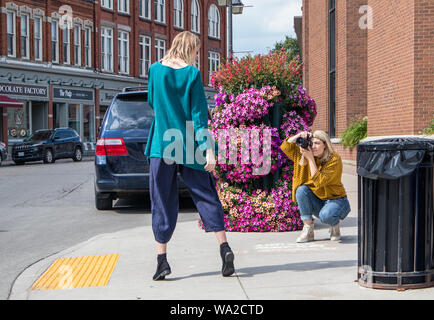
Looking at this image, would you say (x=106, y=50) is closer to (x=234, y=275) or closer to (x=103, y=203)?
(x=103, y=203)

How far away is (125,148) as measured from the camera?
9773 millimetres

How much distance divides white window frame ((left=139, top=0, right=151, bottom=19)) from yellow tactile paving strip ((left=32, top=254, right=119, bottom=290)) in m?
41.0

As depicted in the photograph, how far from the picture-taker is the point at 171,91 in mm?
5066

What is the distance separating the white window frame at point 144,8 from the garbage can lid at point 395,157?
1684 inches

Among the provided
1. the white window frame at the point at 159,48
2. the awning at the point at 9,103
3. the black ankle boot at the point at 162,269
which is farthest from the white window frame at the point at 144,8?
the black ankle boot at the point at 162,269

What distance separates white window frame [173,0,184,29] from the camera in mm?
49406

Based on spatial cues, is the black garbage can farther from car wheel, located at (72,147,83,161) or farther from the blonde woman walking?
car wheel, located at (72,147,83,161)

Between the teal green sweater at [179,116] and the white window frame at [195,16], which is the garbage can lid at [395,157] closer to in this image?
the teal green sweater at [179,116]

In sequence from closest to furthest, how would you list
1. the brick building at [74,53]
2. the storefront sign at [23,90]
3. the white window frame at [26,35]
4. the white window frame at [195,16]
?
the storefront sign at [23,90], the brick building at [74,53], the white window frame at [26,35], the white window frame at [195,16]

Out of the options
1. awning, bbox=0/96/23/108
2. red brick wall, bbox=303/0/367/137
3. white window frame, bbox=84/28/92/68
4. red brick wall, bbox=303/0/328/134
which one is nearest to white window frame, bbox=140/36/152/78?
white window frame, bbox=84/28/92/68

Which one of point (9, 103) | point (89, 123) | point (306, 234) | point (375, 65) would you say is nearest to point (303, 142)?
point (306, 234)

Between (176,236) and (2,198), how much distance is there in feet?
21.6

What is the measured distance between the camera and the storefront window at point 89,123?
41.2 metres

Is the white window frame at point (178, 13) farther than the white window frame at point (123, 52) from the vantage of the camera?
Yes
